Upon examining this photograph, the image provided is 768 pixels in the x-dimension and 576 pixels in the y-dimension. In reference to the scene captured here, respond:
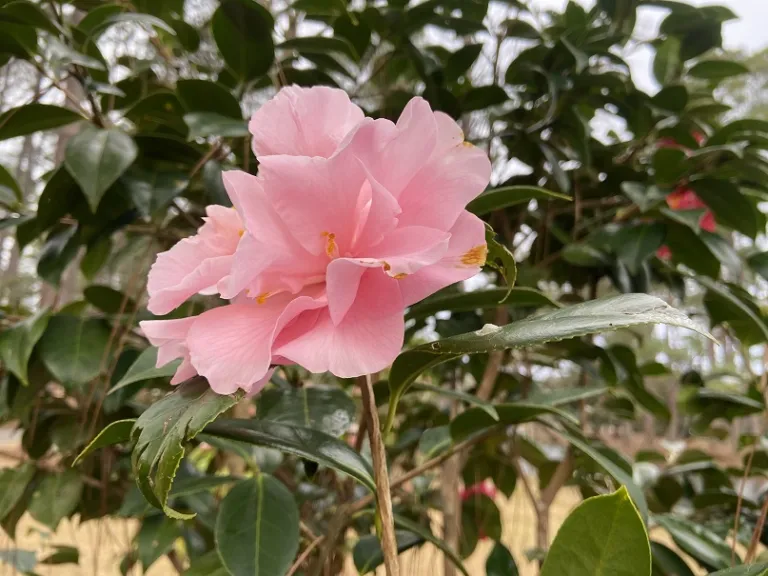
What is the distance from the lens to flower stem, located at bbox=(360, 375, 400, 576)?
30cm

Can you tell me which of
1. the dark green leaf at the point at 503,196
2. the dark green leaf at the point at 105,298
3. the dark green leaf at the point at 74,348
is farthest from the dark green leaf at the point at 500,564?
the dark green leaf at the point at 105,298

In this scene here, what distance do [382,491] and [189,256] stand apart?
0.58ft

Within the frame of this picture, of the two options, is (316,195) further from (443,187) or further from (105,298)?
(105,298)

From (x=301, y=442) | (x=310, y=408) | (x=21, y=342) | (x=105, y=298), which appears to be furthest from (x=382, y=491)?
(x=105, y=298)

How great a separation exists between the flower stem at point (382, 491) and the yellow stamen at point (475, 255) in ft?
0.31

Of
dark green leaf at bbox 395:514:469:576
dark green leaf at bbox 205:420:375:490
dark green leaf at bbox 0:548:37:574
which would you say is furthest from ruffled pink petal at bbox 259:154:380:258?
dark green leaf at bbox 0:548:37:574

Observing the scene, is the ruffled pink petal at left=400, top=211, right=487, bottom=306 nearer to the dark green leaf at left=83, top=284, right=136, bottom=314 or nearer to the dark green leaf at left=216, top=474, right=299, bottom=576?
the dark green leaf at left=216, top=474, right=299, bottom=576

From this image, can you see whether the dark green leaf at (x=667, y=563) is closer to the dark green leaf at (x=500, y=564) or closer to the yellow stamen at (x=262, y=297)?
the dark green leaf at (x=500, y=564)

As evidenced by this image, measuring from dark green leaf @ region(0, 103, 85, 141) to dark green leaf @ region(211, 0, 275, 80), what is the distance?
0.61 feet

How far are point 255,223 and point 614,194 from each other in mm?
706

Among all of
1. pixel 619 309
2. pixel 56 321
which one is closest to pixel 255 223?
pixel 619 309

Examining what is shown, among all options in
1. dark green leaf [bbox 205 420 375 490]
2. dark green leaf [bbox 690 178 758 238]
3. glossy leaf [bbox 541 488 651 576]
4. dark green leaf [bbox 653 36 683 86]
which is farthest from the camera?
dark green leaf [bbox 653 36 683 86]

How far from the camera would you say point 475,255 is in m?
0.30

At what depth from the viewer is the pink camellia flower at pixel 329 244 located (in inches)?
10.8
